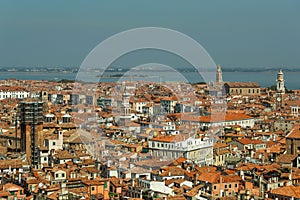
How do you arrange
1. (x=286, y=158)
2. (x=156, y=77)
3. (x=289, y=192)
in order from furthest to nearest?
Result: (x=156, y=77), (x=286, y=158), (x=289, y=192)

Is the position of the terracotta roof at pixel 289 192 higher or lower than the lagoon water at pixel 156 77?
lower

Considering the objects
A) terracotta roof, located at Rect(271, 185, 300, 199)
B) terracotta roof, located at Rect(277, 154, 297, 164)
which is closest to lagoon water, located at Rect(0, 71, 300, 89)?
terracotta roof, located at Rect(277, 154, 297, 164)

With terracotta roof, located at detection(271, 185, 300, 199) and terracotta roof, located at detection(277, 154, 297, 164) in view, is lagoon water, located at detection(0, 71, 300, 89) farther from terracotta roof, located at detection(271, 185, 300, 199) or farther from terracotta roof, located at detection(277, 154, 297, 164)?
terracotta roof, located at detection(271, 185, 300, 199)

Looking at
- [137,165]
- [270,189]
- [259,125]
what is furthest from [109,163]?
[259,125]

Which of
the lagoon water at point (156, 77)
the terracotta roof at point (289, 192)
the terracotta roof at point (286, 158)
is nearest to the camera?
the terracotta roof at point (289, 192)

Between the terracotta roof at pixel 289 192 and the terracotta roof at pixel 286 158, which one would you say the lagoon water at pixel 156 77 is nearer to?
the terracotta roof at pixel 286 158

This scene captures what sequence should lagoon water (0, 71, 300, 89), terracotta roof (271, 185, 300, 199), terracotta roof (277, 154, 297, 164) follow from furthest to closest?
lagoon water (0, 71, 300, 89)
terracotta roof (277, 154, 297, 164)
terracotta roof (271, 185, 300, 199)

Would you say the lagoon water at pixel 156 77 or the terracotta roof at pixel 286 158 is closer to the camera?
the terracotta roof at pixel 286 158

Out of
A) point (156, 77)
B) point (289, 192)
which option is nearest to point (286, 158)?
point (289, 192)

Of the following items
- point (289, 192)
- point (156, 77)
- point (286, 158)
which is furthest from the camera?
point (156, 77)

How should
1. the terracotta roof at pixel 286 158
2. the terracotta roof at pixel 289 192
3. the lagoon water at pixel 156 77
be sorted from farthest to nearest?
Result: the lagoon water at pixel 156 77, the terracotta roof at pixel 286 158, the terracotta roof at pixel 289 192

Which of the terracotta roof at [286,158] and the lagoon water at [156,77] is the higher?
the lagoon water at [156,77]

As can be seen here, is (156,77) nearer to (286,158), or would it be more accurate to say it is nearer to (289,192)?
(286,158)

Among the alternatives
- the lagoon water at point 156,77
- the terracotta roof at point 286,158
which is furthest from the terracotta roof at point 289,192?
the lagoon water at point 156,77
